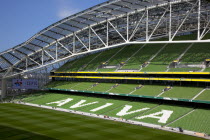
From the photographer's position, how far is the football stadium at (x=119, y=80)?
28.0 m

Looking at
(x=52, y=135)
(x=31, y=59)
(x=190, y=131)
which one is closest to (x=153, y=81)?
(x=190, y=131)

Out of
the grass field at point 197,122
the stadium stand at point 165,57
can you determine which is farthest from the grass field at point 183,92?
the stadium stand at point 165,57

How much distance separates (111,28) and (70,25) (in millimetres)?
7497

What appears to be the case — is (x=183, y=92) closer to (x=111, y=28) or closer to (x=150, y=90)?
(x=150, y=90)

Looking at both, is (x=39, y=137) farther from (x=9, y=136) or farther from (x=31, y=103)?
(x=31, y=103)

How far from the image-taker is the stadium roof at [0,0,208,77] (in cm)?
3509

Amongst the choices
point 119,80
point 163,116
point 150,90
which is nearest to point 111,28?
point 119,80

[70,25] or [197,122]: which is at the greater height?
[70,25]

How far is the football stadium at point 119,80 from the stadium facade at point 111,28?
0.15 meters

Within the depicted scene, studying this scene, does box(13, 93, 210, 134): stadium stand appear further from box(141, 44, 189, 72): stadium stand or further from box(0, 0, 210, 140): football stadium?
box(141, 44, 189, 72): stadium stand

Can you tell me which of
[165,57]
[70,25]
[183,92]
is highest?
[70,25]

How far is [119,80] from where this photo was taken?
46375mm

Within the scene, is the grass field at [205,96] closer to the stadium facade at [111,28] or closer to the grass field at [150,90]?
the grass field at [150,90]

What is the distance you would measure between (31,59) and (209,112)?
118 ft
